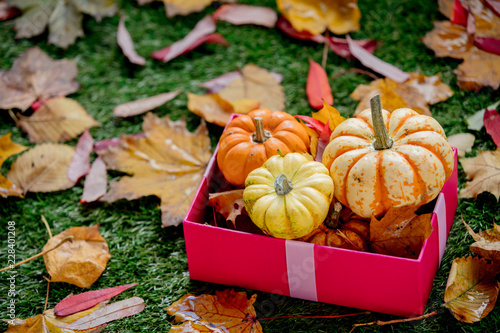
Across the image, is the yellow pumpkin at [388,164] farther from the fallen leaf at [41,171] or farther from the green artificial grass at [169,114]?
the fallen leaf at [41,171]

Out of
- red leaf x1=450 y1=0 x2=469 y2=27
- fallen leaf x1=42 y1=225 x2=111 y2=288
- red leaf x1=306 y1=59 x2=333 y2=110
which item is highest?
red leaf x1=450 y1=0 x2=469 y2=27

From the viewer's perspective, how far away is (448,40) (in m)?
2.68

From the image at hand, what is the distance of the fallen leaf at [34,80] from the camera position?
267 cm

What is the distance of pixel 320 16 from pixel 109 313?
1919 mm

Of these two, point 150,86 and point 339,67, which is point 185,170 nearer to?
point 150,86

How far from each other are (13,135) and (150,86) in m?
0.74

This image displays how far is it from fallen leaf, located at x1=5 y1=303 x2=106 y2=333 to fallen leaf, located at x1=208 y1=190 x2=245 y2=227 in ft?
1.84

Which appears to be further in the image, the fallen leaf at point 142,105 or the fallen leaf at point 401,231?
the fallen leaf at point 142,105

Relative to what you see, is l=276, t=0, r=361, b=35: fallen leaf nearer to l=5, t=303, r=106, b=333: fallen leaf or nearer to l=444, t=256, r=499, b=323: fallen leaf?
l=444, t=256, r=499, b=323: fallen leaf

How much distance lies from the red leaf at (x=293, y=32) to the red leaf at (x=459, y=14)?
0.68 m

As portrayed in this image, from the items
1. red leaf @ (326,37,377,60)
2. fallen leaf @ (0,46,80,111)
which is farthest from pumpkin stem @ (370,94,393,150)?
fallen leaf @ (0,46,80,111)

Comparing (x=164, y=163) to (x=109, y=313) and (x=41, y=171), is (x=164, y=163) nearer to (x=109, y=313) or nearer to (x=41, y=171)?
(x=41, y=171)

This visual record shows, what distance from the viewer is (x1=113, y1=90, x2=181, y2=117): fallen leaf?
103 inches

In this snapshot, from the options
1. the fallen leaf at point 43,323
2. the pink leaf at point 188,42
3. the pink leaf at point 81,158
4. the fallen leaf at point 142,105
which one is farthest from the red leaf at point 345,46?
the fallen leaf at point 43,323
